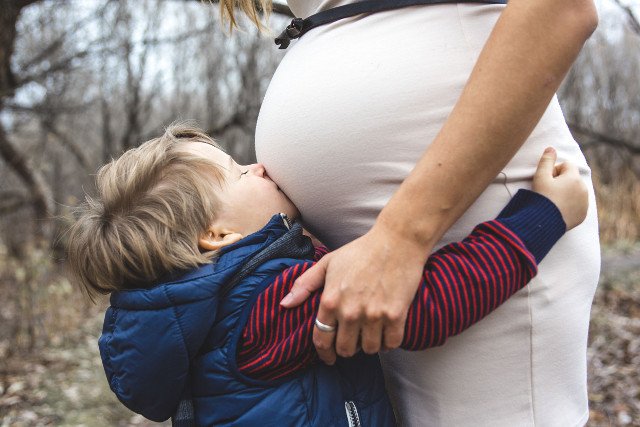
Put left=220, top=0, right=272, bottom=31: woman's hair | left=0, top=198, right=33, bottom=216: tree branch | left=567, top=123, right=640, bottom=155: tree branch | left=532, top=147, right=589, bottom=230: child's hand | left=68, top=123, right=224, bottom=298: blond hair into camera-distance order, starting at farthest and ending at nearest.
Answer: left=567, top=123, right=640, bottom=155: tree branch, left=0, top=198, right=33, bottom=216: tree branch, left=220, top=0, right=272, bottom=31: woman's hair, left=68, top=123, right=224, bottom=298: blond hair, left=532, top=147, right=589, bottom=230: child's hand

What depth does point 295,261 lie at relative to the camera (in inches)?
44.8

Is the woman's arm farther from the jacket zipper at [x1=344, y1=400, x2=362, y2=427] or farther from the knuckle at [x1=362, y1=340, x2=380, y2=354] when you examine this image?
the jacket zipper at [x1=344, y1=400, x2=362, y2=427]

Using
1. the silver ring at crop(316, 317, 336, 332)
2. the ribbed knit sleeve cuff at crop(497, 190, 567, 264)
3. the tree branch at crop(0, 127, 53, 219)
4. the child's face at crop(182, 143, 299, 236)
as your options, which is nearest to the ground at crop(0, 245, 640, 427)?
the tree branch at crop(0, 127, 53, 219)

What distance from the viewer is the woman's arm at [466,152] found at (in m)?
0.89

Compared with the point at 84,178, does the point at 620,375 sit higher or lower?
higher

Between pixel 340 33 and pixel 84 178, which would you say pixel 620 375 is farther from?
pixel 84 178

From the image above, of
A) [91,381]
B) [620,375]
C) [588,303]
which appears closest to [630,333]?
[620,375]

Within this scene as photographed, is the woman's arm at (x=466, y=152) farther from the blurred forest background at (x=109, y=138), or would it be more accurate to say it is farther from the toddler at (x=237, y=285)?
the blurred forest background at (x=109, y=138)

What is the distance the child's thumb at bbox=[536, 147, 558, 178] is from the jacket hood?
48 centimetres

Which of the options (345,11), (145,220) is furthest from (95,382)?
(345,11)

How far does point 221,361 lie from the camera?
43.4 inches

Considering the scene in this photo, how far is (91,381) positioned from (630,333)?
→ 4.93m

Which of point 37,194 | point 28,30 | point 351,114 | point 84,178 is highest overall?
point 351,114

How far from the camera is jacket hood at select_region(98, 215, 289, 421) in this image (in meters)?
1.07
